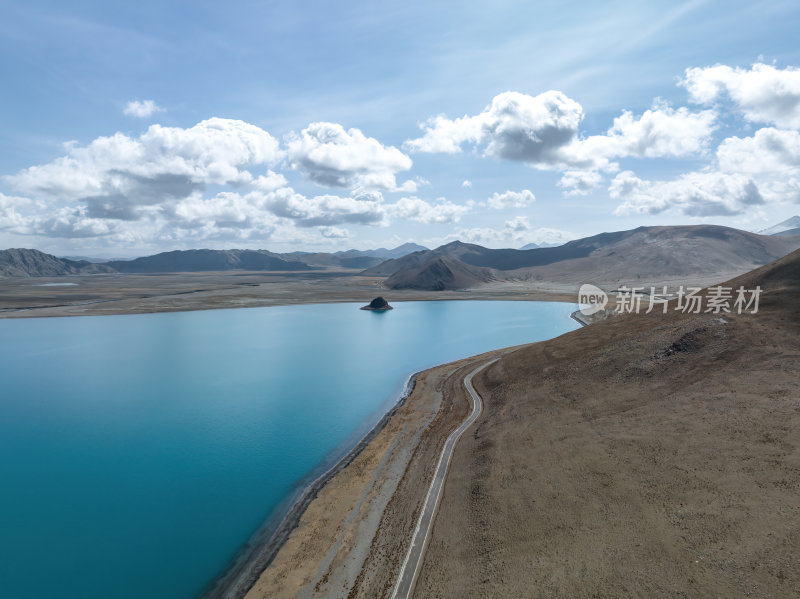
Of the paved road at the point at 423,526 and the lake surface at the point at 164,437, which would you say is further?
the lake surface at the point at 164,437

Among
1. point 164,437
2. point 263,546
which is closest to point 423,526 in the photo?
point 263,546

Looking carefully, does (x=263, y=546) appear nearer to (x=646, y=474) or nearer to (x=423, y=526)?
(x=423, y=526)

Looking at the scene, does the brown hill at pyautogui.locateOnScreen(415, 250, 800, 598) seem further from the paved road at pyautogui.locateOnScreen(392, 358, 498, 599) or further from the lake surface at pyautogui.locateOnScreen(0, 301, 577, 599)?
the lake surface at pyautogui.locateOnScreen(0, 301, 577, 599)

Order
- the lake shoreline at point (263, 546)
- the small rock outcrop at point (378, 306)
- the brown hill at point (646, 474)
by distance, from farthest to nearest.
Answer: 1. the small rock outcrop at point (378, 306)
2. the lake shoreline at point (263, 546)
3. the brown hill at point (646, 474)

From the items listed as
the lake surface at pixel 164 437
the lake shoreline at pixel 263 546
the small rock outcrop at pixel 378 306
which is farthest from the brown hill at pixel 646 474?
the small rock outcrop at pixel 378 306

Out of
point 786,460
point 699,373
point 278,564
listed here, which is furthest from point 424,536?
point 699,373

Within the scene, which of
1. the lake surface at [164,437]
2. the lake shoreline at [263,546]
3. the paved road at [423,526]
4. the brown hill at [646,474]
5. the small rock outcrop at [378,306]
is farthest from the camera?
the small rock outcrop at [378,306]

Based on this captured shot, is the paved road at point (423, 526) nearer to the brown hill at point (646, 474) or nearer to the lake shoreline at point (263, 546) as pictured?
the brown hill at point (646, 474)
